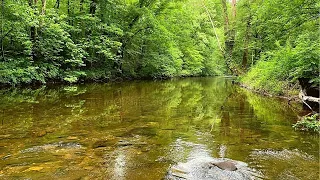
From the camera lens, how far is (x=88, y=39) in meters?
19.2

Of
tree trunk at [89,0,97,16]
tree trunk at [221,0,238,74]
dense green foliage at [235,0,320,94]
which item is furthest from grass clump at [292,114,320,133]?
tree trunk at [221,0,238,74]

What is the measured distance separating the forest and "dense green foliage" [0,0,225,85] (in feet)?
0.18

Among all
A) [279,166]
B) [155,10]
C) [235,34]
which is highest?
[155,10]

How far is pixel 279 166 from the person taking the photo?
13.6 ft

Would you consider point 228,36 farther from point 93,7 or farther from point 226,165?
point 226,165

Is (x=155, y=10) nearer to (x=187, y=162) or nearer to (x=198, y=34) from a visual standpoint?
(x=198, y=34)

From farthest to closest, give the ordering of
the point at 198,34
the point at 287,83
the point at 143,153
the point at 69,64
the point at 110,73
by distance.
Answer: the point at 198,34
the point at 110,73
the point at 69,64
the point at 287,83
the point at 143,153

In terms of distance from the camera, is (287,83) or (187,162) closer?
(187,162)

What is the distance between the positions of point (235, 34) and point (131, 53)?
9159mm

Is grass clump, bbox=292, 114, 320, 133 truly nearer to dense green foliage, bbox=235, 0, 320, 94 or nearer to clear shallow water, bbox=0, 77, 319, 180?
clear shallow water, bbox=0, 77, 319, 180

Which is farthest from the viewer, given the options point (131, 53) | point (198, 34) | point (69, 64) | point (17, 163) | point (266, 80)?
point (198, 34)

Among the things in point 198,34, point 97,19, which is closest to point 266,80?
point 97,19

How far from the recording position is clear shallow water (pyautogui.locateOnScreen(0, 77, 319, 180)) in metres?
3.90

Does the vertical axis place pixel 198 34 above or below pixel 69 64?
above
